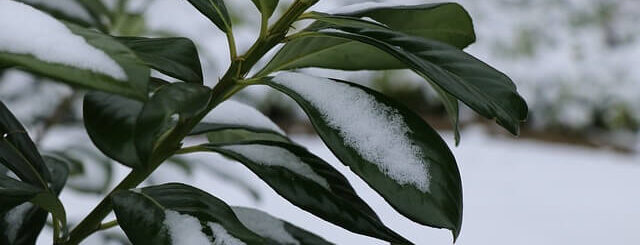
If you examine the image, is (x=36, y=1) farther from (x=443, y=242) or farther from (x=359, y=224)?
(x=443, y=242)

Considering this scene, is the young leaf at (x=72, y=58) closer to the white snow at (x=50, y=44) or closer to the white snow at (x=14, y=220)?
the white snow at (x=50, y=44)

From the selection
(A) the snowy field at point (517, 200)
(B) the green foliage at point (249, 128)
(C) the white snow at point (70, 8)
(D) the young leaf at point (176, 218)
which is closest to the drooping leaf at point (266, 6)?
(B) the green foliage at point (249, 128)

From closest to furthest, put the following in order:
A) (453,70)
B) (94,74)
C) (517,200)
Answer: (94,74) < (453,70) < (517,200)

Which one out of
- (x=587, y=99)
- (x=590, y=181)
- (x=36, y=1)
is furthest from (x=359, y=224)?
(x=587, y=99)

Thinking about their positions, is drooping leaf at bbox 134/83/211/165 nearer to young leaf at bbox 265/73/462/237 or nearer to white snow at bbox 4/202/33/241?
young leaf at bbox 265/73/462/237

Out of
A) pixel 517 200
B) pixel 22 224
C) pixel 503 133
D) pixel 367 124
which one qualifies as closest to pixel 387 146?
pixel 367 124

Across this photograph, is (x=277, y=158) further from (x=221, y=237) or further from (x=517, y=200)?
(x=517, y=200)

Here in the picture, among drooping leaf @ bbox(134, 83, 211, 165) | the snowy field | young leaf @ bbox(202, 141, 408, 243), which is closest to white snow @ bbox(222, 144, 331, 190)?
young leaf @ bbox(202, 141, 408, 243)
